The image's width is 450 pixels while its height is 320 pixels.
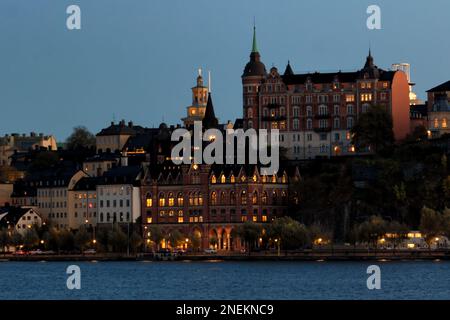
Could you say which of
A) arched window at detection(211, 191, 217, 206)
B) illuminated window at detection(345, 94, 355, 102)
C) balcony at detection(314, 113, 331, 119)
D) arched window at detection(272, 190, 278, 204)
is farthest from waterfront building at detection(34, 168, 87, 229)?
illuminated window at detection(345, 94, 355, 102)

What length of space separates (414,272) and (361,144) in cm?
3679

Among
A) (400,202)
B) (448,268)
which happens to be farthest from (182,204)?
(448,268)

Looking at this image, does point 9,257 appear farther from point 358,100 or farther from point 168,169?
point 358,100

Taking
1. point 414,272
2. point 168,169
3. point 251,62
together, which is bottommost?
point 414,272

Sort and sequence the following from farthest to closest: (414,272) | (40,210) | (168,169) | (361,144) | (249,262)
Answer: (40,210) → (168,169) → (361,144) → (249,262) → (414,272)

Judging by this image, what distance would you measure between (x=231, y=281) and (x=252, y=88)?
51.9 m

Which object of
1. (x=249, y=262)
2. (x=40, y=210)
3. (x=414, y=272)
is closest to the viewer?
(x=414, y=272)

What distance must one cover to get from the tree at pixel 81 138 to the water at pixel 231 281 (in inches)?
2810

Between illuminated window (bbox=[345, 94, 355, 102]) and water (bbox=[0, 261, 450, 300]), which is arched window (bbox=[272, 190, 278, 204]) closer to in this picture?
illuminated window (bbox=[345, 94, 355, 102])

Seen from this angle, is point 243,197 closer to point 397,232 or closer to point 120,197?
point 120,197

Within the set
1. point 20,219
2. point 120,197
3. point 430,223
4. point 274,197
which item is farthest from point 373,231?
point 20,219

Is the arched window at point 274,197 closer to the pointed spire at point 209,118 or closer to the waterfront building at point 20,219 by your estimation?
the pointed spire at point 209,118

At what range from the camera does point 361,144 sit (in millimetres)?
122688

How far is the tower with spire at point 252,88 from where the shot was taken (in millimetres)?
130625
